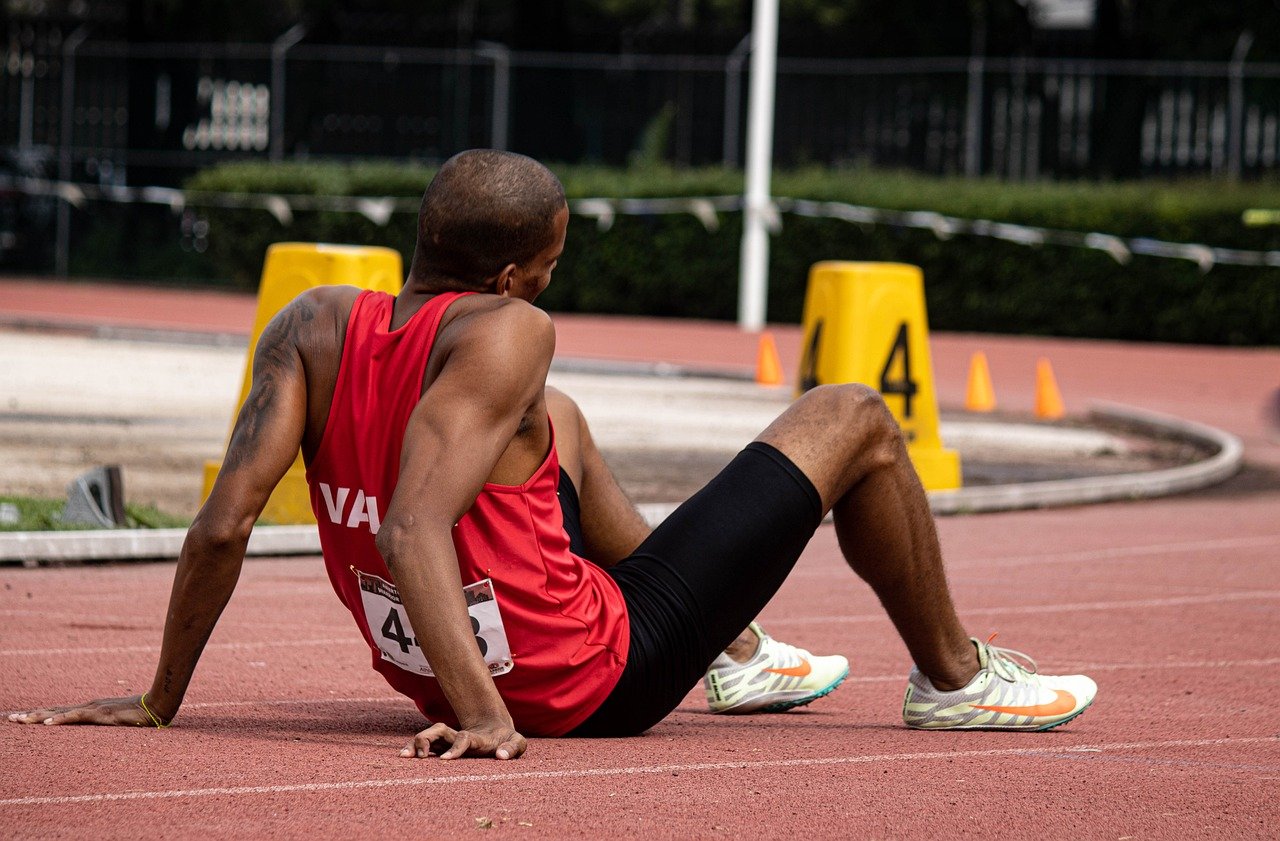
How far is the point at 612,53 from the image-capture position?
28.4 metres

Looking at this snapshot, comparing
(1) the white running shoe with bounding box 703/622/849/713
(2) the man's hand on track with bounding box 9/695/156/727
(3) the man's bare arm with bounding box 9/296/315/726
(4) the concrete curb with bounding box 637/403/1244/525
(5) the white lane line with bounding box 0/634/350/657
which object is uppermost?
(3) the man's bare arm with bounding box 9/296/315/726

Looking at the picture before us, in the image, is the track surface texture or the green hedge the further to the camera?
the green hedge

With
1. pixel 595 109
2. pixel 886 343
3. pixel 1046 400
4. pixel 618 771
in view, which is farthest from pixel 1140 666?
pixel 595 109

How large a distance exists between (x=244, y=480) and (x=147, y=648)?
208cm

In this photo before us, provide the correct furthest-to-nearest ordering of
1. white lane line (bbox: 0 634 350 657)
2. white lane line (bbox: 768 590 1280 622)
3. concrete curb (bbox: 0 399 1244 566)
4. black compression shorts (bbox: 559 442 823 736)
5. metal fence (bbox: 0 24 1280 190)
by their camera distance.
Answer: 1. metal fence (bbox: 0 24 1280 190)
2. concrete curb (bbox: 0 399 1244 566)
3. white lane line (bbox: 768 590 1280 622)
4. white lane line (bbox: 0 634 350 657)
5. black compression shorts (bbox: 559 442 823 736)

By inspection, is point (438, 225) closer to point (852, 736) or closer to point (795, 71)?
point (852, 736)

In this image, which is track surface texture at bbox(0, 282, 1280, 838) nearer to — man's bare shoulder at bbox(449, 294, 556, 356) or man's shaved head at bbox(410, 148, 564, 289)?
man's bare shoulder at bbox(449, 294, 556, 356)

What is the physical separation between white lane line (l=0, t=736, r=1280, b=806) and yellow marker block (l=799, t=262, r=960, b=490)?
5.71 metres

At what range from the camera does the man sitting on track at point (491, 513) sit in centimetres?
352

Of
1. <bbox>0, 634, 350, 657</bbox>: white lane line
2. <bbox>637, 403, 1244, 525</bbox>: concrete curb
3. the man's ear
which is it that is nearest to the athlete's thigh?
the man's ear

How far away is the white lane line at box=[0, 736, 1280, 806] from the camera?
3428 mm

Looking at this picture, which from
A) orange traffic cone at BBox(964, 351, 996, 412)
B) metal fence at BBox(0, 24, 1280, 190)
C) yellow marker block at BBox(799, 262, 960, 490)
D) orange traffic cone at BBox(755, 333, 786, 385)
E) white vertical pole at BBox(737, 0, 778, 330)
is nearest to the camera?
yellow marker block at BBox(799, 262, 960, 490)

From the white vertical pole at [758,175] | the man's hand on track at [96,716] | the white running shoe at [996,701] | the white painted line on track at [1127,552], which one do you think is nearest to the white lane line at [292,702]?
the man's hand on track at [96,716]

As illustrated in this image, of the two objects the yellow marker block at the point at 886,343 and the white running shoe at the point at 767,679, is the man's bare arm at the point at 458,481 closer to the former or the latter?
the white running shoe at the point at 767,679
